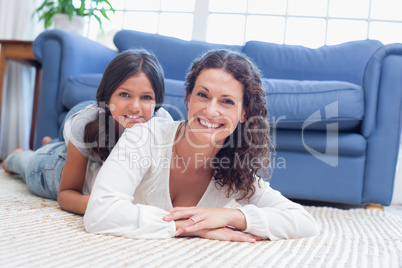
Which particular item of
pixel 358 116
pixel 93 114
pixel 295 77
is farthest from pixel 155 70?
pixel 295 77

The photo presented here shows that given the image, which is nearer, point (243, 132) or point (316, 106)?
point (243, 132)

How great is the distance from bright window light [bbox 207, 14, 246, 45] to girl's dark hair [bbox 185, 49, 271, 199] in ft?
6.85

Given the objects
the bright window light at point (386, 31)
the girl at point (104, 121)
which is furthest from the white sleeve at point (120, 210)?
the bright window light at point (386, 31)

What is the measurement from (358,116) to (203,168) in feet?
3.02

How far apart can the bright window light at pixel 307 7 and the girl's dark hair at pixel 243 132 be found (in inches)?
85.5

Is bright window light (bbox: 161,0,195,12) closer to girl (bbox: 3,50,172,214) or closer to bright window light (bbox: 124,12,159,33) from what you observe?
bright window light (bbox: 124,12,159,33)

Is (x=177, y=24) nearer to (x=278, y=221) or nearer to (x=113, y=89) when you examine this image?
(x=113, y=89)

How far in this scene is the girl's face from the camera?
131cm

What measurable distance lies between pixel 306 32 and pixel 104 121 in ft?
7.35

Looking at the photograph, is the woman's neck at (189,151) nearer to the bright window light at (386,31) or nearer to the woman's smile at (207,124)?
the woman's smile at (207,124)

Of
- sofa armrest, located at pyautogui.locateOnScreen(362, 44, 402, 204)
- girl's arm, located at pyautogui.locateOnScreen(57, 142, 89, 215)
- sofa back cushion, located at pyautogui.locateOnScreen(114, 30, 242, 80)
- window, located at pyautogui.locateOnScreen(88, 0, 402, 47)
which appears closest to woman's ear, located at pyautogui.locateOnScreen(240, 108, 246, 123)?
girl's arm, located at pyautogui.locateOnScreen(57, 142, 89, 215)

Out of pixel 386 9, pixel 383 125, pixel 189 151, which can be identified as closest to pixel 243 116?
pixel 189 151

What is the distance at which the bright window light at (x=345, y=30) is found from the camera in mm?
3020

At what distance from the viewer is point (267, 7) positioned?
123 inches
